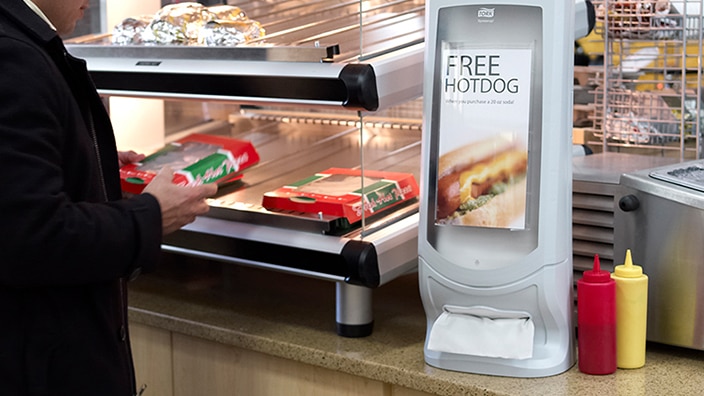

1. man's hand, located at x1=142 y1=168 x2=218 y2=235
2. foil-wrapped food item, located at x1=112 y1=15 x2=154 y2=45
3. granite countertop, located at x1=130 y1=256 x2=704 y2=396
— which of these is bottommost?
granite countertop, located at x1=130 y1=256 x2=704 y2=396

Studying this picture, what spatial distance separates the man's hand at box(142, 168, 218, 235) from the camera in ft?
4.77

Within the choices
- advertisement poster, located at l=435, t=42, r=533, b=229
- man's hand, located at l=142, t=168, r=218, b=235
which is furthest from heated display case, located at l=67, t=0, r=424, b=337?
man's hand, located at l=142, t=168, r=218, b=235

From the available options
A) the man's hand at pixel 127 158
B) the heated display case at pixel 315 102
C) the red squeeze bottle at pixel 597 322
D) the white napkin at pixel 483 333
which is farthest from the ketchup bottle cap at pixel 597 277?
the man's hand at pixel 127 158

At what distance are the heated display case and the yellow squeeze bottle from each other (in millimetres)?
409

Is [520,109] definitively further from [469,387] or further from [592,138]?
[592,138]

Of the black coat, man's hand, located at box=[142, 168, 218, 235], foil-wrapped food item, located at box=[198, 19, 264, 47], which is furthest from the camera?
foil-wrapped food item, located at box=[198, 19, 264, 47]

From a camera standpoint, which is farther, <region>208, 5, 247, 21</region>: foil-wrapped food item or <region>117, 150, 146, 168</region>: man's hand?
<region>117, 150, 146, 168</region>: man's hand

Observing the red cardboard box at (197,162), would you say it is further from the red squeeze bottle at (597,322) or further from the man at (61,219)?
the red squeeze bottle at (597,322)

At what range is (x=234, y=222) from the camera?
1.93 meters

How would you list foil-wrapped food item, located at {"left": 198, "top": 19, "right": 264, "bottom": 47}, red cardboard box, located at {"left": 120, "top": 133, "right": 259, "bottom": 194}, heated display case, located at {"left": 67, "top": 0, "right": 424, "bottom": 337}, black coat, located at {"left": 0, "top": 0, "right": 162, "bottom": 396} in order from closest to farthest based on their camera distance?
black coat, located at {"left": 0, "top": 0, "right": 162, "bottom": 396}
heated display case, located at {"left": 67, "top": 0, "right": 424, "bottom": 337}
foil-wrapped food item, located at {"left": 198, "top": 19, "right": 264, "bottom": 47}
red cardboard box, located at {"left": 120, "top": 133, "right": 259, "bottom": 194}

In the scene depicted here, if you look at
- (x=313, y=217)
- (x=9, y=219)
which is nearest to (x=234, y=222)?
(x=313, y=217)

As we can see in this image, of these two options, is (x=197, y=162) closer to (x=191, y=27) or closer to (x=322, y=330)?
(x=191, y=27)

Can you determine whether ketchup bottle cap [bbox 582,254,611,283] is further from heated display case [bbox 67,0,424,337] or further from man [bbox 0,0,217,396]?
man [bbox 0,0,217,396]

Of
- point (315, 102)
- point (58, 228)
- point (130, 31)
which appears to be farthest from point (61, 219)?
point (130, 31)
